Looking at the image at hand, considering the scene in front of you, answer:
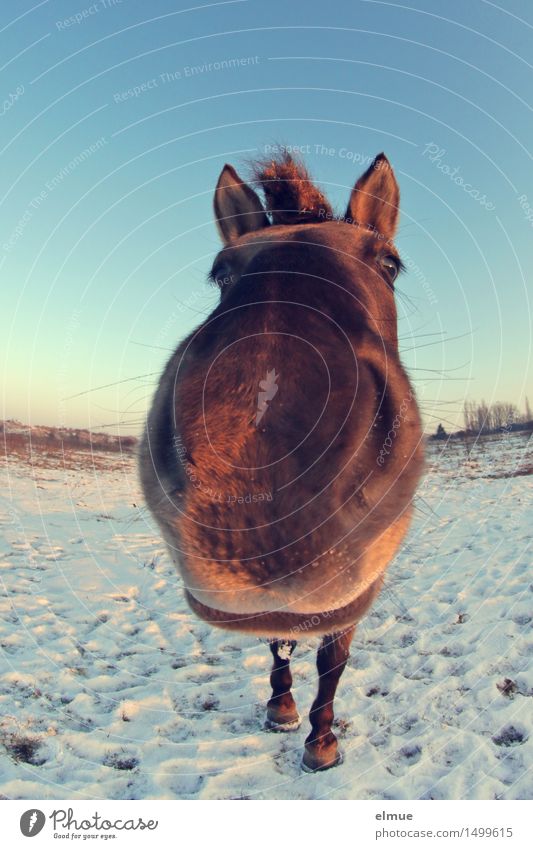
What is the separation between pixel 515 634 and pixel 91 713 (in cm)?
454

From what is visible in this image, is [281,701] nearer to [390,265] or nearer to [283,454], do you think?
[283,454]

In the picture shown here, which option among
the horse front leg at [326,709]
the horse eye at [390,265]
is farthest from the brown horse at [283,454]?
the horse front leg at [326,709]

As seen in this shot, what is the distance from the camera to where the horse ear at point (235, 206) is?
142 inches

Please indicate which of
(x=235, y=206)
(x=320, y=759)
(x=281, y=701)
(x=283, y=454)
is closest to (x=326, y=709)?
(x=320, y=759)

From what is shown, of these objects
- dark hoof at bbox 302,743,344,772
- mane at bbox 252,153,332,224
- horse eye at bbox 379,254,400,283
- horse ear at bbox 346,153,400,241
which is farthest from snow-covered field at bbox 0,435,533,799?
mane at bbox 252,153,332,224

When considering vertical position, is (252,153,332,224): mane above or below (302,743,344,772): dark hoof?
above

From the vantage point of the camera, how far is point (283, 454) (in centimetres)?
150

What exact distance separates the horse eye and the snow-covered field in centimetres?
129

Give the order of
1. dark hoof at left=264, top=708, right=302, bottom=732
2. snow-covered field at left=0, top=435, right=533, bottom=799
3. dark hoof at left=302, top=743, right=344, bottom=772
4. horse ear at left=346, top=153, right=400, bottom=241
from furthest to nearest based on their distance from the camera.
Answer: dark hoof at left=264, top=708, right=302, bottom=732, dark hoof at left=302, top=743, right=344, bottom=772, snow-covered field at left=0, top=435, right=533, bottom=799, horse ear at left=346, top=153, right=400, bottom=241

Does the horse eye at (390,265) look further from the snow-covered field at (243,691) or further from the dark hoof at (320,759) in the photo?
the dark hoof at (320,759)

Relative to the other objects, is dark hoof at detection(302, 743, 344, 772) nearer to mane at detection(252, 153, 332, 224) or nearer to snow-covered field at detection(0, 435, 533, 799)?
snow-covered field at detection(0, 435, 533, 799)

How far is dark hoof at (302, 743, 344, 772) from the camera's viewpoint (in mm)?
3516
